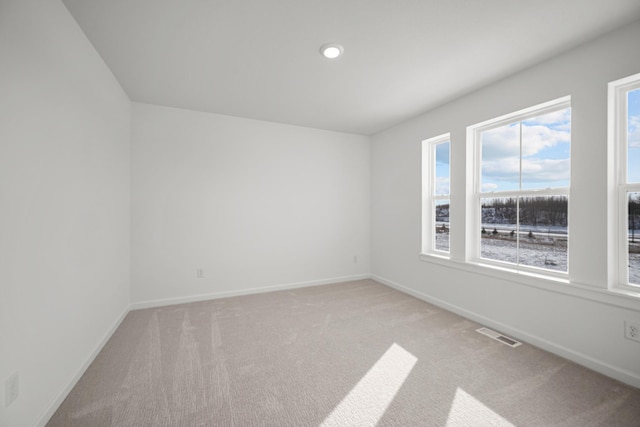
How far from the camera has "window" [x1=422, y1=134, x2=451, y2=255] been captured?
3635mm

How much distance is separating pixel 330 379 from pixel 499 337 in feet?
5.90

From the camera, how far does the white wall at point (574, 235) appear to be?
1.96 metres

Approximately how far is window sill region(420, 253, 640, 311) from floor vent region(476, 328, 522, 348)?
55 centimetres

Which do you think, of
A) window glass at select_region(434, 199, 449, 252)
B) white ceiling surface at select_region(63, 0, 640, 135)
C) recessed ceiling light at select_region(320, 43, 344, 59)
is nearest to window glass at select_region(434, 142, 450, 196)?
window glass at select_region(434, 199, 449, 252)

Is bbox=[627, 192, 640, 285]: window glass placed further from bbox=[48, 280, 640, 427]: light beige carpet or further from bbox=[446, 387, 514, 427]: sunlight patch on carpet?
bbox=[446, 387, 514, 427]: sunlight patch on carpet

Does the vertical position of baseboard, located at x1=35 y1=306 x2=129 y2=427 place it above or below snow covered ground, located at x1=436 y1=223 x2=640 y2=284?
below

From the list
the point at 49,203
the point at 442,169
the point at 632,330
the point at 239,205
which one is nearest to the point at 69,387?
the point at 49,203

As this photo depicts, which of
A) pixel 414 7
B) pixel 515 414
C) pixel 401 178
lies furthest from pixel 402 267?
pixel 414 7

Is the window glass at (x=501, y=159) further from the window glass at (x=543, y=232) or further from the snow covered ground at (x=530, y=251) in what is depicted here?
the snow covered ground at (x=530, y=251)

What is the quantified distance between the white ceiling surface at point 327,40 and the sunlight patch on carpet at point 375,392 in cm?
262

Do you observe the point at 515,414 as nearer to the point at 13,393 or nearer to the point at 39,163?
the point at 13,393

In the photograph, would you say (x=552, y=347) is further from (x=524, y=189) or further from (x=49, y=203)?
(x=49, y=203)

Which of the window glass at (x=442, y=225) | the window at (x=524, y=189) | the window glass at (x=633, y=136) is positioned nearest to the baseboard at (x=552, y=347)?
the window at (x=524, y=189)

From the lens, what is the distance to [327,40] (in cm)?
210
